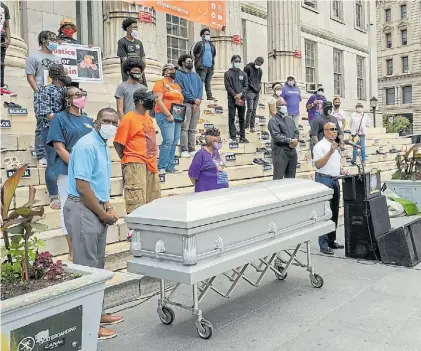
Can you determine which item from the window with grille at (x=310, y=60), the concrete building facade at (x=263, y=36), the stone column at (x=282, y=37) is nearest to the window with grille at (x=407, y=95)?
the concrete building facade at (x=263, y=36)

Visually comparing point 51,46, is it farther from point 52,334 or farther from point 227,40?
point 227,40

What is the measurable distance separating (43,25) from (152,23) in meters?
3.52

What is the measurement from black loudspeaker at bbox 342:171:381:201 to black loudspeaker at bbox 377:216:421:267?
0.61 meters

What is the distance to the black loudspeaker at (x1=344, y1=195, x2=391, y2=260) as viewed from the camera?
6949mm

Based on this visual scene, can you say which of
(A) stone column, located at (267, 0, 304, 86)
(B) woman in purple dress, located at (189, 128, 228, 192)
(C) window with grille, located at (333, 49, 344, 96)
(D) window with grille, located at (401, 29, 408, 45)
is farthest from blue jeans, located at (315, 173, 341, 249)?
(D) window with grille, located at (401, 29, 408, 45)

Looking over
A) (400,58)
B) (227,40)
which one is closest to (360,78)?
(227,40)

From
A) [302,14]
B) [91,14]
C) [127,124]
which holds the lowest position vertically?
[127,124]

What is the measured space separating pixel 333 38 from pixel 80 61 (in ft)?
70.2

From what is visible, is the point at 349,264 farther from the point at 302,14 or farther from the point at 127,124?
the point at 302,14

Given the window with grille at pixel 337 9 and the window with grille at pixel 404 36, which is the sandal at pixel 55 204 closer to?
the window with grille at pixel 337 9

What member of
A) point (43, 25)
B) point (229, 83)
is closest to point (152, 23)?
point (229, 83)

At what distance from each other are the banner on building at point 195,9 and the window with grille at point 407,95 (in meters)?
57.6

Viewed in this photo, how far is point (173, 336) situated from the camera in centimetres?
445

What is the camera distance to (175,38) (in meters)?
18.2
